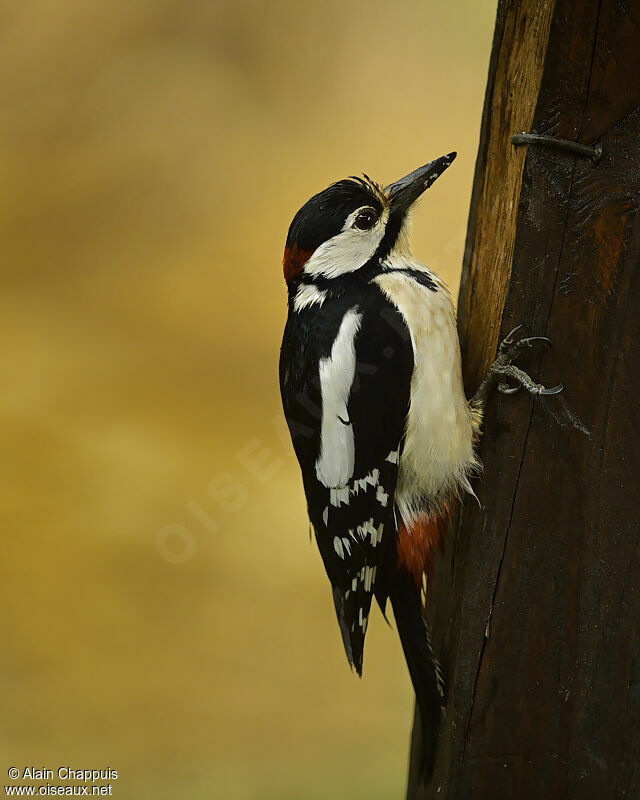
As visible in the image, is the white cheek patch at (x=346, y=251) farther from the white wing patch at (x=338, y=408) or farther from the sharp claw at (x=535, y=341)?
the sharp claw at (x=535, y=341)

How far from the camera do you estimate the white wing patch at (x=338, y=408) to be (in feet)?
4.50

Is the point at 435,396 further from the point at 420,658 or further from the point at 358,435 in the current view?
the point at 420,658

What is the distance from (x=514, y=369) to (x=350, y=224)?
37cm

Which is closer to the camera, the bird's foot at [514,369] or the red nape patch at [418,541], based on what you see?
the bird's foot at [514,369]

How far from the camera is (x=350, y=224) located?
140cm

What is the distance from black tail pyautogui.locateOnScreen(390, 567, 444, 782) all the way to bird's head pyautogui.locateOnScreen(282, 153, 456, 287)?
559 millimetres

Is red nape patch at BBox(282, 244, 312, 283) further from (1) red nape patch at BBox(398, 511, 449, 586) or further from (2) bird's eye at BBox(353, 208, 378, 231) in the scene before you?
(1) red nape patch at BBox(398, 511, 449, 586)

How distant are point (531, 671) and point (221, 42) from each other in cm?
162

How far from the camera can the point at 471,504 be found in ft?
4.58

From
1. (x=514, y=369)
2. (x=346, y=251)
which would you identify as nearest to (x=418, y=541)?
(x=514, y=369)

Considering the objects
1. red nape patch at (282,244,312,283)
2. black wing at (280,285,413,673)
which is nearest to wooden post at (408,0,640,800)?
black wing at (280,285,413,673)

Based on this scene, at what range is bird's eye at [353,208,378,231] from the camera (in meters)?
1.41

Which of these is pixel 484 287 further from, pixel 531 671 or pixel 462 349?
pixel 531 671

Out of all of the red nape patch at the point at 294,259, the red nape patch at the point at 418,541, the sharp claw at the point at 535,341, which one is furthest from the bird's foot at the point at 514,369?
the red nape patch at the point at 294,259
